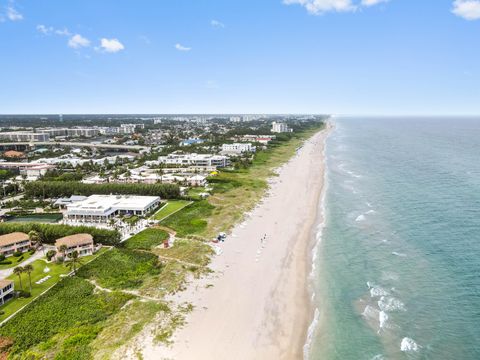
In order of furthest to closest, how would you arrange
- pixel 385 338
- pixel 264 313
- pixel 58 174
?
pixel 58 174
pixel 264 313
pixel 385 338

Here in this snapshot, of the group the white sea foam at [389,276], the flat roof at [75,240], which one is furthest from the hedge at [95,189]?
the white sea foam at [389,276]

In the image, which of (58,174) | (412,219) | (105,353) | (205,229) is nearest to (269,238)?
(205,229)

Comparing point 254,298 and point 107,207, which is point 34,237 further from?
point 254,298

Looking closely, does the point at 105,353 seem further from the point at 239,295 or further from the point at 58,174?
the point at 58,174

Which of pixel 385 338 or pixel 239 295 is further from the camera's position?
pixel 239 295

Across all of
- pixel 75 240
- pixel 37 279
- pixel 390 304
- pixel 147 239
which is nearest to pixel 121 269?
pixel 37 279

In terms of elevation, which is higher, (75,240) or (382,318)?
(75,240)
